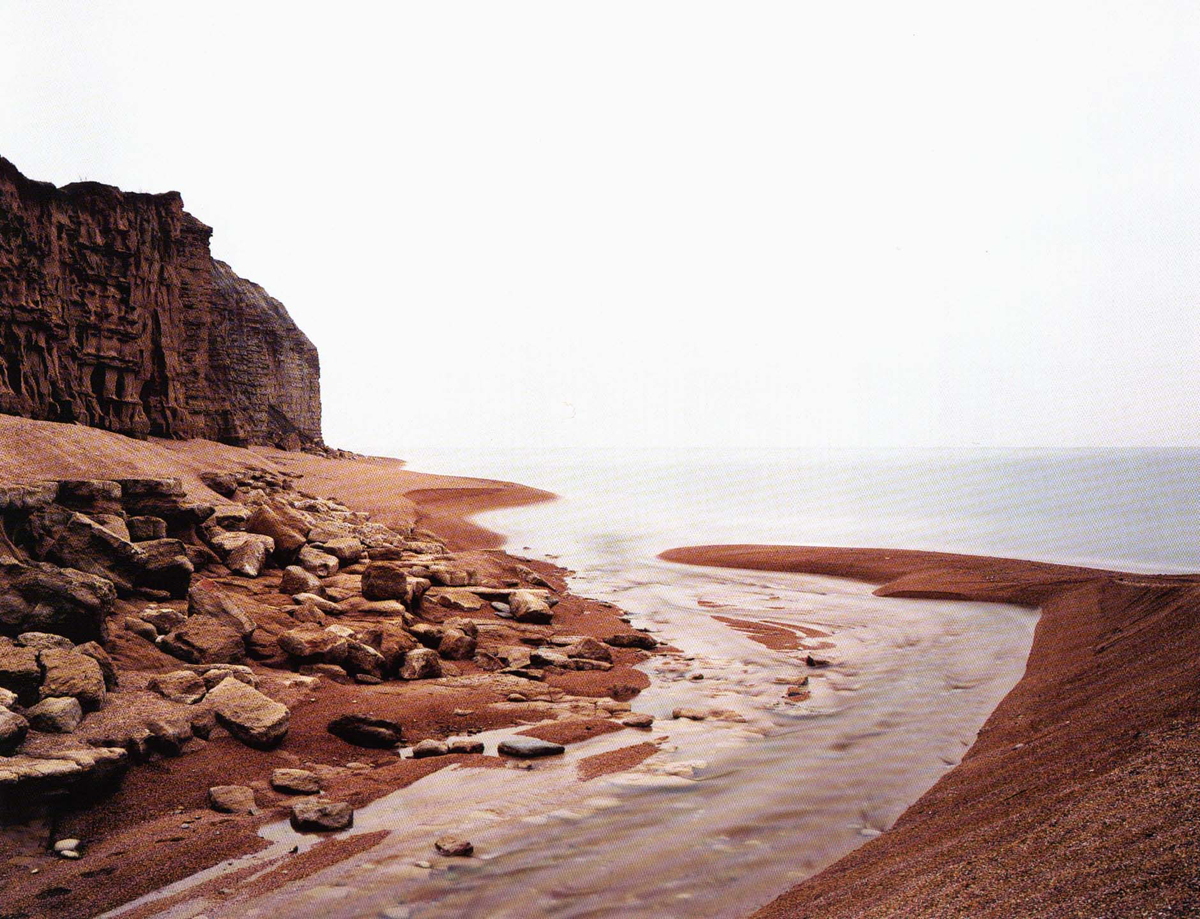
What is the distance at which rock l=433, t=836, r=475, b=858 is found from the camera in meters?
5.01

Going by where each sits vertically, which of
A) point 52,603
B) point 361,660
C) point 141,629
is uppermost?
point 52,603

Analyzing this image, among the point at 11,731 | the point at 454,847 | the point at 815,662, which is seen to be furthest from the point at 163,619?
the point at 815,662

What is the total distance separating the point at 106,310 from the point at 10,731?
27.4m

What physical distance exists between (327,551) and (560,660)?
544cm

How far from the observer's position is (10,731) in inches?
199

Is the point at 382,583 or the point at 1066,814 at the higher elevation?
the point at 1066,814

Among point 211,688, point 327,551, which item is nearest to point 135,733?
point 211,688

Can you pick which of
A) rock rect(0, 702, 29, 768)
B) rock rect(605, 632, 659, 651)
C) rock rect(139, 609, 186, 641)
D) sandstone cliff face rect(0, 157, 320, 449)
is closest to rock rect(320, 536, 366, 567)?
rock rect(139, 609, 186, 641)

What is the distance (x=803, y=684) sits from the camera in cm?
1005

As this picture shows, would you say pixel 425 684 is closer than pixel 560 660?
Yes

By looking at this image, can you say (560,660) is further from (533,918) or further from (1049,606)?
(1049,606)

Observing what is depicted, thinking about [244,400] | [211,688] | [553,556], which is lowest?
[553,556]

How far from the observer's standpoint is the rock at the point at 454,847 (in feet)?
16.4

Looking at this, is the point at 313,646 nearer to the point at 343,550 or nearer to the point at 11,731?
the point at 11,731
